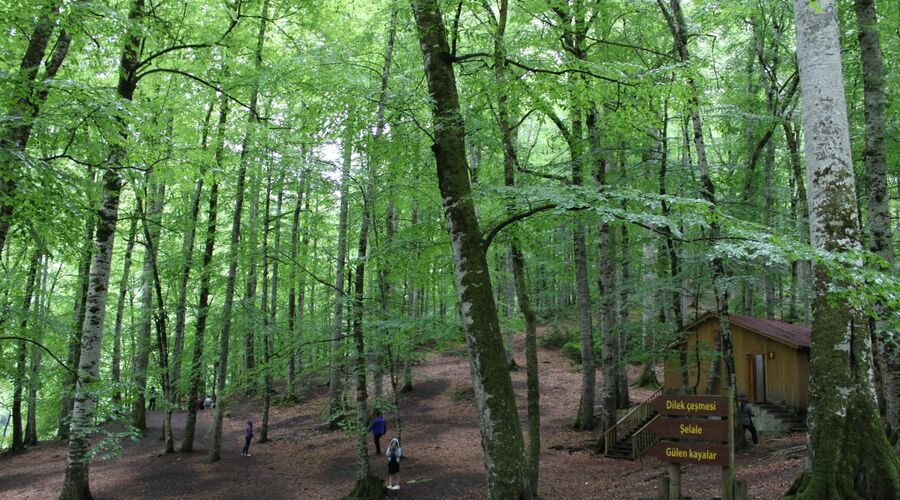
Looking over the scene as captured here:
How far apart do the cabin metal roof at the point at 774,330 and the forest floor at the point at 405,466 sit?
3098 mm

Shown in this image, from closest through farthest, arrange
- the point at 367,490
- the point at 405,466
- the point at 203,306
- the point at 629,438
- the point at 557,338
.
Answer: the point at 367,490, the point at 405,466, the point at 629,438, the point at 203,306, the point at 557,338

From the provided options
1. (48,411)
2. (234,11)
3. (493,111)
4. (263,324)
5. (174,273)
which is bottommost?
(48,411)

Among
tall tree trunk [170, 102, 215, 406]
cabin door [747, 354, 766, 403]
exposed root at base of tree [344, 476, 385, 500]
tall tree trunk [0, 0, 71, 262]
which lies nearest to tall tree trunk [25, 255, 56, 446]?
tall tree trunk [170, 102, 215, 406]

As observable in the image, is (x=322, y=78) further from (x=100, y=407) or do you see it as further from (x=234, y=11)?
(x=100, y=407)

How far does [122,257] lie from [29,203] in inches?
620

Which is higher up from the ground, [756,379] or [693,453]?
[693,453]

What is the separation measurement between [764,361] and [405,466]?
12.9 metres

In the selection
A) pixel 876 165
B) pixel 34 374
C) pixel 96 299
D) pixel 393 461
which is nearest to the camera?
pixel 876 165

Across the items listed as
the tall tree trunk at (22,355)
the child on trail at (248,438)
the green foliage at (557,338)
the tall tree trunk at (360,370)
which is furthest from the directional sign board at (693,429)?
the green foliage at (557,338)

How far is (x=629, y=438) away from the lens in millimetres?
14820

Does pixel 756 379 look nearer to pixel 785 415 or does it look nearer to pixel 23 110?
pixel 785 415

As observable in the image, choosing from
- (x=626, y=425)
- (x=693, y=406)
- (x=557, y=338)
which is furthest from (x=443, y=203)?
(x=557, y=338)

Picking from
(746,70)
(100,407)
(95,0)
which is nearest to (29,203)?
(95,0)

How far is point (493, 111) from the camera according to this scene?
30.8ft
